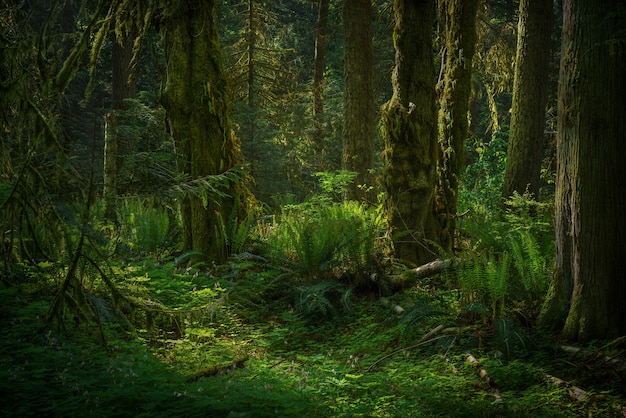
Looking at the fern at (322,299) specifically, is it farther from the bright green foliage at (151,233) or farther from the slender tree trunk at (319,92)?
the slender tree trunk at (319,92)

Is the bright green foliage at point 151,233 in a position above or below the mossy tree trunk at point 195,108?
below

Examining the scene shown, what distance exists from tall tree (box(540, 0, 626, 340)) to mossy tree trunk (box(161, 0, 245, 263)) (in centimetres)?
445

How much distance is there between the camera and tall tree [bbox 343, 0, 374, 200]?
41.6 ft

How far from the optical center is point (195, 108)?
7539 mm

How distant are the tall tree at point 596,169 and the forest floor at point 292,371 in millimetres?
301

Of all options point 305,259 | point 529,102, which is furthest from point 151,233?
point 529,102

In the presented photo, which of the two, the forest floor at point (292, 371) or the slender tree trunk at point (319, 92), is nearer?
the forest floor at point (292, 371)

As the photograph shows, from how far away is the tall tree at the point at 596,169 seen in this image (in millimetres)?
4566

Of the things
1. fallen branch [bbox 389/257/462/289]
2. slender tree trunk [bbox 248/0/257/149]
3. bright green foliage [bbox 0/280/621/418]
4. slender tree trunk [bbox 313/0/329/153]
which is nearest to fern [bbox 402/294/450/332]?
bright green foliage [bbox 0/280/621/418]

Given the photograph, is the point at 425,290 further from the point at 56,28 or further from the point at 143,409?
the point at 56,28

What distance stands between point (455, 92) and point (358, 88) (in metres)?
4.41

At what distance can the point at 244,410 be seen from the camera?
3408 millimetres

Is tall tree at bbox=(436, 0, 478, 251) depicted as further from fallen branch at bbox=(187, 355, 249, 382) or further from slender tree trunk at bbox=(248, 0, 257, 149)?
slender tree trunk at bbox=(248, 0, 257, 149)

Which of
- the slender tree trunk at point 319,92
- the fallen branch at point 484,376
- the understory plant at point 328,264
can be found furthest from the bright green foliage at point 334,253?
the slender tree trunk at point 319,92
